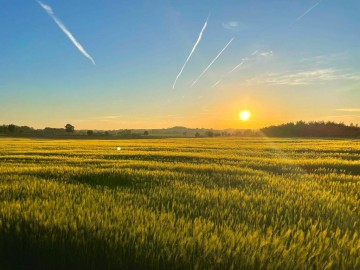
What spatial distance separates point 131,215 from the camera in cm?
418

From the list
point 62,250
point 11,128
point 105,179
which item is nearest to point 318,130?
point 105,179

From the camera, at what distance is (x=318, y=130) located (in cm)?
7706

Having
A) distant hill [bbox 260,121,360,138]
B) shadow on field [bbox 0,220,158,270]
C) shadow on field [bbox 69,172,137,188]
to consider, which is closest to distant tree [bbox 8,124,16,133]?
distant hill [bbox 260,121,360,138]

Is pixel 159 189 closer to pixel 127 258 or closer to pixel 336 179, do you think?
pixel 127 258

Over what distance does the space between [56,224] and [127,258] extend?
3.43 ft

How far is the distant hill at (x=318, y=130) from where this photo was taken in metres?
73.4

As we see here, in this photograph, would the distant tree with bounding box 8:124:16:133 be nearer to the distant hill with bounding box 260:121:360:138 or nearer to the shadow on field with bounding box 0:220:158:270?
the distant hill with bounding box 260:121:360:138

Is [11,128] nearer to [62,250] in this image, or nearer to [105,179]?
[105,179]

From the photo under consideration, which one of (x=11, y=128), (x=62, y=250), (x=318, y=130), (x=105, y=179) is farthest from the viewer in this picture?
(x=11, y=128)

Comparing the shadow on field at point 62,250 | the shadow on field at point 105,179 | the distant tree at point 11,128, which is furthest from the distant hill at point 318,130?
the distant tree at point 11,128

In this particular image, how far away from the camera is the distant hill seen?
7340 centimetres

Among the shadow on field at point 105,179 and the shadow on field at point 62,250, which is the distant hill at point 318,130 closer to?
the shadow on field at point 105,179

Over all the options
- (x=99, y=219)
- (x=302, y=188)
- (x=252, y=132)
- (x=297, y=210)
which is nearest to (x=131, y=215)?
(x=99, y=219)

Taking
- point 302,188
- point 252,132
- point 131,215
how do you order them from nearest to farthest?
point 131,215 → point 302,188 → point 252,132
